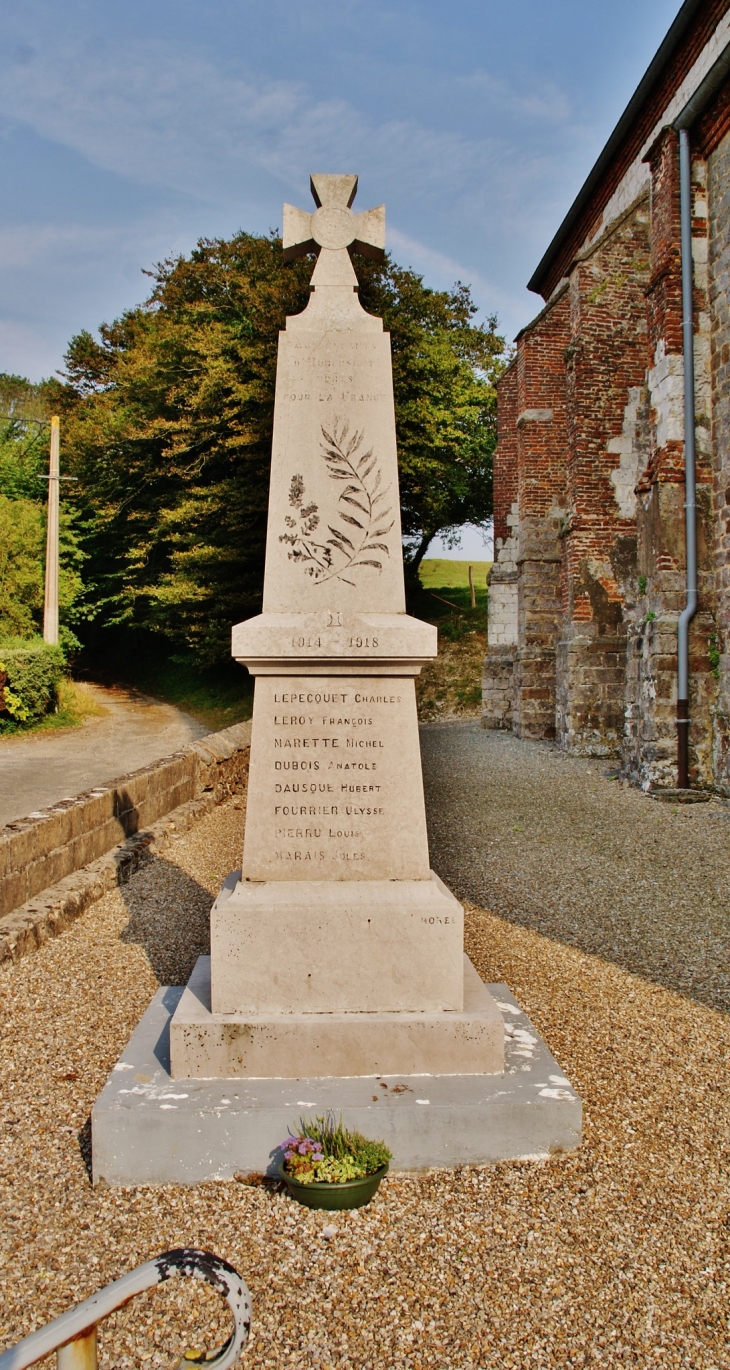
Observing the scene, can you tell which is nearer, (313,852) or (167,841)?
(313,852)

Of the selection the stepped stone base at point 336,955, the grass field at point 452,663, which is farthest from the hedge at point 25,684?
the stepped stone base at point 336,955

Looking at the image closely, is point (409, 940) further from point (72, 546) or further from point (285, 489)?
point (72, 546)

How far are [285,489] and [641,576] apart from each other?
826cm

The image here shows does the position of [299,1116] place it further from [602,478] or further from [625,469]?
[625,469]

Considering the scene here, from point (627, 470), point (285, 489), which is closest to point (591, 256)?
point (627, 470)

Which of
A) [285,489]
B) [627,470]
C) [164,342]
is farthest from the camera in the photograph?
[164,342]

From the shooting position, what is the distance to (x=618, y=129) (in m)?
12.7

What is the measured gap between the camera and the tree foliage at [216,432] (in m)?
20.5

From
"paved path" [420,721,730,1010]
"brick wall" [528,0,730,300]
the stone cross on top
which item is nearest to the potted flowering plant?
"paved path" [420,721,730,1010]

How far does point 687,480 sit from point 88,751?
11.0 meters

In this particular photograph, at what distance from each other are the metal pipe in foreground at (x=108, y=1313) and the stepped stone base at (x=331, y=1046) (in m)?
1.44

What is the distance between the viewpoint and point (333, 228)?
340 centimetres

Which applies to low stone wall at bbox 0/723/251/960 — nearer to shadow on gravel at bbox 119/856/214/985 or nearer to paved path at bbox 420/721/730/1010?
shadow on gravel at bbox 119/856/214/985
